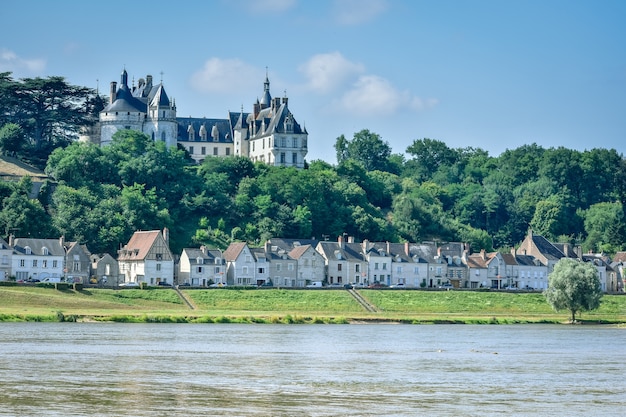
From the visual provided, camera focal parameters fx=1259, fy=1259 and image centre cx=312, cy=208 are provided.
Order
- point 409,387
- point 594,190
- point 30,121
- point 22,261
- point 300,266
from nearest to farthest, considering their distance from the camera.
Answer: point 409,387, point 22,261, point 300,266, point 30,121, point 594,190

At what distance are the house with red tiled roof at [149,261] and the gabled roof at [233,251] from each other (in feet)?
19.5

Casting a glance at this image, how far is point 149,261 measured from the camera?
352ft

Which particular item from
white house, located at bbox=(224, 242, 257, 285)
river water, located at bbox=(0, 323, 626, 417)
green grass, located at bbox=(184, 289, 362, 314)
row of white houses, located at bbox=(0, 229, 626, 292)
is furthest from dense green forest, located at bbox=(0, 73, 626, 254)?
river water, located at bbox=(0, 323, 626, 417)

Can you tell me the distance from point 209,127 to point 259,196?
87.8ft

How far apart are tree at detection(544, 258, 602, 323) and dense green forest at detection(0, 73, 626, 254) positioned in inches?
1659

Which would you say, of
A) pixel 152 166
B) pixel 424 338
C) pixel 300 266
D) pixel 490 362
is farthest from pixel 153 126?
pixel 490 362

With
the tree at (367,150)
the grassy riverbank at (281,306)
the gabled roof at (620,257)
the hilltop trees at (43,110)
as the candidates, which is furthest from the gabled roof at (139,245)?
the tree at (367,150)

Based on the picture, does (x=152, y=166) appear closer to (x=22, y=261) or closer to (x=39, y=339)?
(x=22, y=261)

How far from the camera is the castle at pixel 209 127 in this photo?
145 meters

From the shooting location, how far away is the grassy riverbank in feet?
280

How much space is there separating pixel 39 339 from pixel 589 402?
31.3 metres

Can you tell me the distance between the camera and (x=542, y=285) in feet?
414

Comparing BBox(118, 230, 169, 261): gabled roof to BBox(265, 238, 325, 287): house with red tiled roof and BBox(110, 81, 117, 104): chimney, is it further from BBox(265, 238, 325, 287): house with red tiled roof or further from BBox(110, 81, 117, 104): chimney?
BBox(110, 81, 117, 104): chimney

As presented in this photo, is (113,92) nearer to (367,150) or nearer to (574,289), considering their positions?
(367,150)
